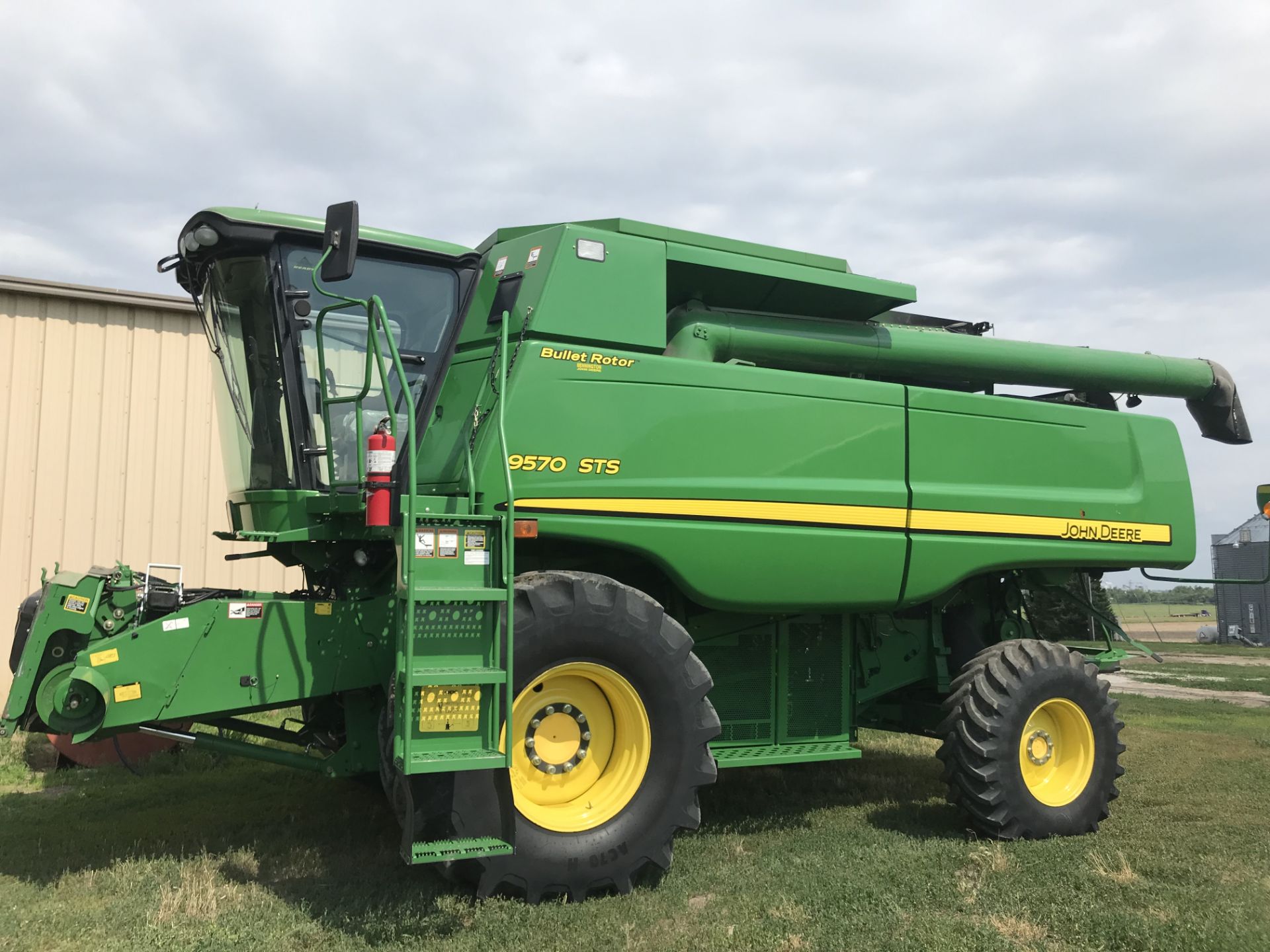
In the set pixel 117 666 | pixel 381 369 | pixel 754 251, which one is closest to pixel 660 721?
pixel 381 369

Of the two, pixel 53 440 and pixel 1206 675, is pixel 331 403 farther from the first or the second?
pixel 1206 675

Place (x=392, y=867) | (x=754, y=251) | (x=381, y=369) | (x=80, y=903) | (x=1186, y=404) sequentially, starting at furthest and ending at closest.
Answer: (x=1186, y=404) < (x=754, y=251) < (x=392, y=867) < (x=381, y=369) < (x=80, y=903)

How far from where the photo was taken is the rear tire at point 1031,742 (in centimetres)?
577

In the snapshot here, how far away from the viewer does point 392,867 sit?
4.93m

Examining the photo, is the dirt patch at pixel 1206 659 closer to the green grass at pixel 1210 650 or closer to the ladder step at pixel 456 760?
the green grass at pixel 1210 650

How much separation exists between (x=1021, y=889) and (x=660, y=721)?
1.83 m

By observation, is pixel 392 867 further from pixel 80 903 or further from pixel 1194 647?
pixel 1194 647

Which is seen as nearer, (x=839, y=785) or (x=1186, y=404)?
(x=839, y=785)

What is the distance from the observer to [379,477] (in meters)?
4.46

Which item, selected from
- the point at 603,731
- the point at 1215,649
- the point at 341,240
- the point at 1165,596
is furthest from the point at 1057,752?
the point at 1165,596

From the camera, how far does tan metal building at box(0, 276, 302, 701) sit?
9.66 metres

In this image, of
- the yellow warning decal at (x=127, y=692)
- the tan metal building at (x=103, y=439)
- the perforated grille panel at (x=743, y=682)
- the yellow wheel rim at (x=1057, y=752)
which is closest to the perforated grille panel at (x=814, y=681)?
the perforated grille panel at (x=743, y=682)

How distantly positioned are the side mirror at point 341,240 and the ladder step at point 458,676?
1710mm

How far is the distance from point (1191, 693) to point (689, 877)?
1187 cm
